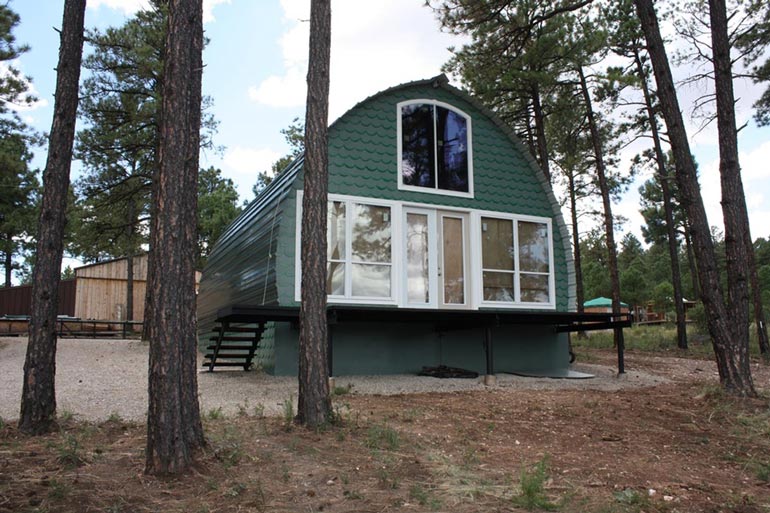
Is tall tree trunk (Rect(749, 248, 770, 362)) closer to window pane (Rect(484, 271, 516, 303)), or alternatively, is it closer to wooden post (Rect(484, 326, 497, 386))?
window pane (Rect(484, 271, 516, 303))

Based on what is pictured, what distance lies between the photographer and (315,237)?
5.03 meters

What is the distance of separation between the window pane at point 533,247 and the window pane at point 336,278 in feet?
11.5

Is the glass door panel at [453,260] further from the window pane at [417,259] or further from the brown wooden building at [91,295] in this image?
the brown wooden building at [91,295]

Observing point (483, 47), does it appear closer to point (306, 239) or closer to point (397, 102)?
point (397, 102)

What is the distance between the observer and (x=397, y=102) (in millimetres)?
10102

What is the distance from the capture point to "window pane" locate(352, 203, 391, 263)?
938cm

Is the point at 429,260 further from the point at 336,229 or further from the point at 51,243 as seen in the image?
the point at 51,243

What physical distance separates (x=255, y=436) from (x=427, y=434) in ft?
4.71

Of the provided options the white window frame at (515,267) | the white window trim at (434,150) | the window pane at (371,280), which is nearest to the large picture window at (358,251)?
the window pane at (371,280)

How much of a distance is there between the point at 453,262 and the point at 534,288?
1758mm

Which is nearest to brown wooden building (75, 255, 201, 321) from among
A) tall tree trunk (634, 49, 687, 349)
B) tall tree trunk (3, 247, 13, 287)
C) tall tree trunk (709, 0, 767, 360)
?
tall tree trunk (3, 247, 13, 287)

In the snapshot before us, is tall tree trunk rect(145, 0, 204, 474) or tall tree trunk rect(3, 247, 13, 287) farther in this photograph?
tall tree trunk rect(3, 247, 13, 287)

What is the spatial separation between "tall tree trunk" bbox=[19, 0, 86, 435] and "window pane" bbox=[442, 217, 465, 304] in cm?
647

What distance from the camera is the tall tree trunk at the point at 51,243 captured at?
454cm
